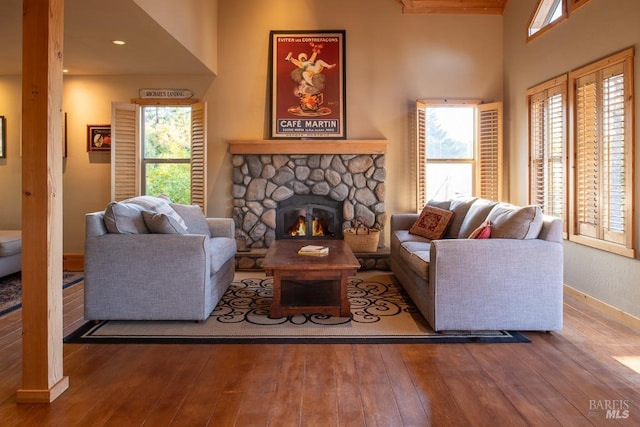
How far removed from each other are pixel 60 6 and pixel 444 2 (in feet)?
15.8

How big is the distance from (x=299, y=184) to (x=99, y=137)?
2.61 metres

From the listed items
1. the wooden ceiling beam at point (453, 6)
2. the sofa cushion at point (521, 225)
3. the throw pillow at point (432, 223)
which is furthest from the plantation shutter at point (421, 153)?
the sofa cushion at point (521, 225)

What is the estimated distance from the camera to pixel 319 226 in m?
5.93

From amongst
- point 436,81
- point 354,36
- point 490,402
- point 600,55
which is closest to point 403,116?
point 436,81

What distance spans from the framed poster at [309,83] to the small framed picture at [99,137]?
2.10 meters

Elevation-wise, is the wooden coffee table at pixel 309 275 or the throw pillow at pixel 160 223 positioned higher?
the throw pillow at pixel 160 223

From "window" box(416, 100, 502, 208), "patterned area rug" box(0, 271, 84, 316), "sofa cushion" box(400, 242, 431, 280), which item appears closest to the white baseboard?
"sofa cushion" box(400, 242, 431, 280)

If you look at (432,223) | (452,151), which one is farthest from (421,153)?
(432,223)

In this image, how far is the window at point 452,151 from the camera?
225 inches

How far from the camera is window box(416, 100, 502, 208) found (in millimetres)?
5727

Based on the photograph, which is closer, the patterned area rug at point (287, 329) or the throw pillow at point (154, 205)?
the patterned area rug at point (287, 329)

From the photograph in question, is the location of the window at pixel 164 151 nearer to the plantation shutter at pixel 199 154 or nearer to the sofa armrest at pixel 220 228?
the plantation shutter at pixel 199 154

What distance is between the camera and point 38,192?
7.16 ft

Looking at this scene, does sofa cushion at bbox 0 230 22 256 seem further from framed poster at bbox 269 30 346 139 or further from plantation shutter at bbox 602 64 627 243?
plantation shutter at bbox 602 64 627 243
